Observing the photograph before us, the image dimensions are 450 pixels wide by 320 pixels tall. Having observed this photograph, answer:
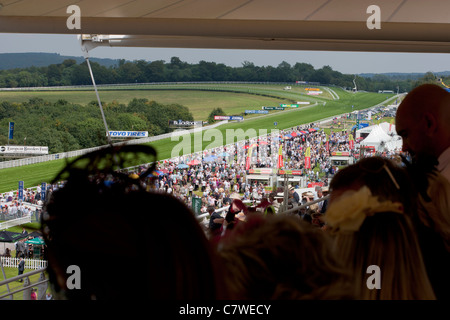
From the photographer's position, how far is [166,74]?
12328mm

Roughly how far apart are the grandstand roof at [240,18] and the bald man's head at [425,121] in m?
1.00

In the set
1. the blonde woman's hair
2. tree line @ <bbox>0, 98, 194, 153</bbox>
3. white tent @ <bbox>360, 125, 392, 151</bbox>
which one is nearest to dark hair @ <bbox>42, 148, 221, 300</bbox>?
the blonde woman's hair

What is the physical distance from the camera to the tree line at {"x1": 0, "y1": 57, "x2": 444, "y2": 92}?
1280cm

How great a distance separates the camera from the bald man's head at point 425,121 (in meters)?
0.95

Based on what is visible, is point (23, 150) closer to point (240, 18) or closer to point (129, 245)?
point (240, 18)

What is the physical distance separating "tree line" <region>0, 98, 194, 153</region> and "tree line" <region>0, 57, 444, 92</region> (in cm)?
116

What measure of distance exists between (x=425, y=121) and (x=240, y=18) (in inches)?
44.1

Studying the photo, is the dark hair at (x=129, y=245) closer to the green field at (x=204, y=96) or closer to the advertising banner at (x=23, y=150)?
the advertising banner at (x=23, y=150)

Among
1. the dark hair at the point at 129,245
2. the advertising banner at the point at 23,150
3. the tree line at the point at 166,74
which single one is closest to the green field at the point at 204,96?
the tree line at the point at 166,74

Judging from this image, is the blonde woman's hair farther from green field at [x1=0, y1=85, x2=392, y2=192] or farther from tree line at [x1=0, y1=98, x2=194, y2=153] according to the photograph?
green field at [x1=0, y1=85, x2=392, y2=192]

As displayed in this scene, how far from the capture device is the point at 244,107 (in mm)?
27438

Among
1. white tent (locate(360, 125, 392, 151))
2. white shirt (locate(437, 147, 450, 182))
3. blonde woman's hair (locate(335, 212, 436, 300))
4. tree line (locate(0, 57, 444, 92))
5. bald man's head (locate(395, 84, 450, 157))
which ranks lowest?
white tent (locate(360, 125, 392, 151))

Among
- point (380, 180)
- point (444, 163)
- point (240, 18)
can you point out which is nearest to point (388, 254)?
point (380, 180)
